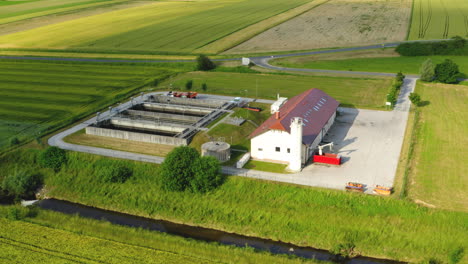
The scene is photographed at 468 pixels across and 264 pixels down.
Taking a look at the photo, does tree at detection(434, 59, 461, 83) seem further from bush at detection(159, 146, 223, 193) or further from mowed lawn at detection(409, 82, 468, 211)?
bush at detection(159, 146, 223, 193)

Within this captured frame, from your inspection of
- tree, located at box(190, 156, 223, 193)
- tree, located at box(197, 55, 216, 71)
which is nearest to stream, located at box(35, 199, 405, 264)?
tree, located at box(190, 156, 223, 193)

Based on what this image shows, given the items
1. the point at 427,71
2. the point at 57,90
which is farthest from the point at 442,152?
the point at 57,90

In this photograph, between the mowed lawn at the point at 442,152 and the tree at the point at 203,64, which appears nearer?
the mowed lawn at the point at 442,152

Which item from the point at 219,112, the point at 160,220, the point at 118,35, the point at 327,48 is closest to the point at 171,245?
the point at 160,220

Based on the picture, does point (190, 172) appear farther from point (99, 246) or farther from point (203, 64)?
point (203, 64)

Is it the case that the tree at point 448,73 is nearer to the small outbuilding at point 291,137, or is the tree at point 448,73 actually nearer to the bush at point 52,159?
the small outbuilding at point 291,137

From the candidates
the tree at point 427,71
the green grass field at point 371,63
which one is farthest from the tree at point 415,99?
the green grass field at point 371,63
